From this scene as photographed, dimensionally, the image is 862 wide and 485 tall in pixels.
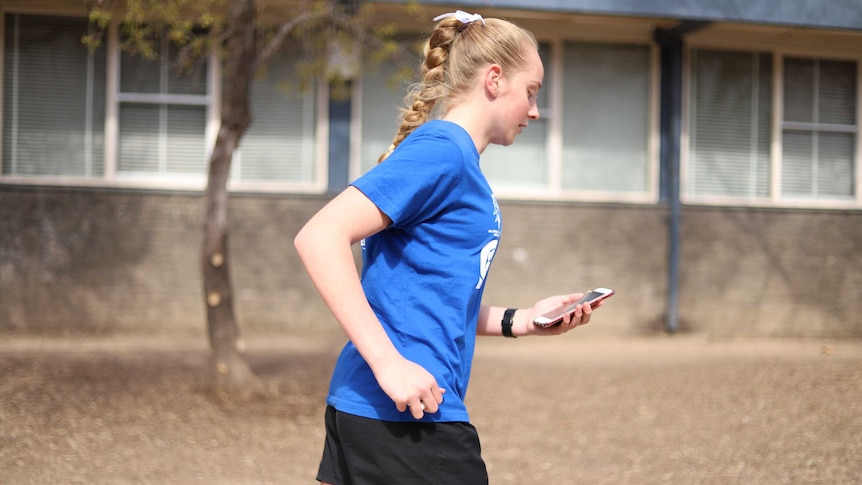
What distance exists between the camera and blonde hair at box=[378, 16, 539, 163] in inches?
85.5

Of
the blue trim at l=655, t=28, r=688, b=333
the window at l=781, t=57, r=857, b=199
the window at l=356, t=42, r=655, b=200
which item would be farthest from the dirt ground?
the window at l=781, t=57, r=857, b=199

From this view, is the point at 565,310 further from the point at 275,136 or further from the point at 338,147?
the point at 275,136

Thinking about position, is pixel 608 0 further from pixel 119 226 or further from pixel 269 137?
pixel 119 226

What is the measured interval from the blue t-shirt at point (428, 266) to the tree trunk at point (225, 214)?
4.98 m

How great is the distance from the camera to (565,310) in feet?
7.86

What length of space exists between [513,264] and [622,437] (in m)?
4.95

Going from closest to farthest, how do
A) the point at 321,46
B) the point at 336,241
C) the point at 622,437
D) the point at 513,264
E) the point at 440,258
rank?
the point at 336,241, the point at 440,258, the point at 622,437, the point at 321,46, the point at 513,264

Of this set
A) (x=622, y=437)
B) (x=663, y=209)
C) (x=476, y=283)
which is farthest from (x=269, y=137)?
(x=476, y=283)

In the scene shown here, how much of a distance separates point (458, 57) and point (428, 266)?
57 centimetres

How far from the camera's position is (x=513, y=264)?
1103 cm

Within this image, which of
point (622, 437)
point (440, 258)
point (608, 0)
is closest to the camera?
point (440, 258)

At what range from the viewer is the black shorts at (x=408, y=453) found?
1.98 meters

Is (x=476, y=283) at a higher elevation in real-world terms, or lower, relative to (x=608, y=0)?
lower

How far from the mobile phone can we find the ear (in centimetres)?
61
